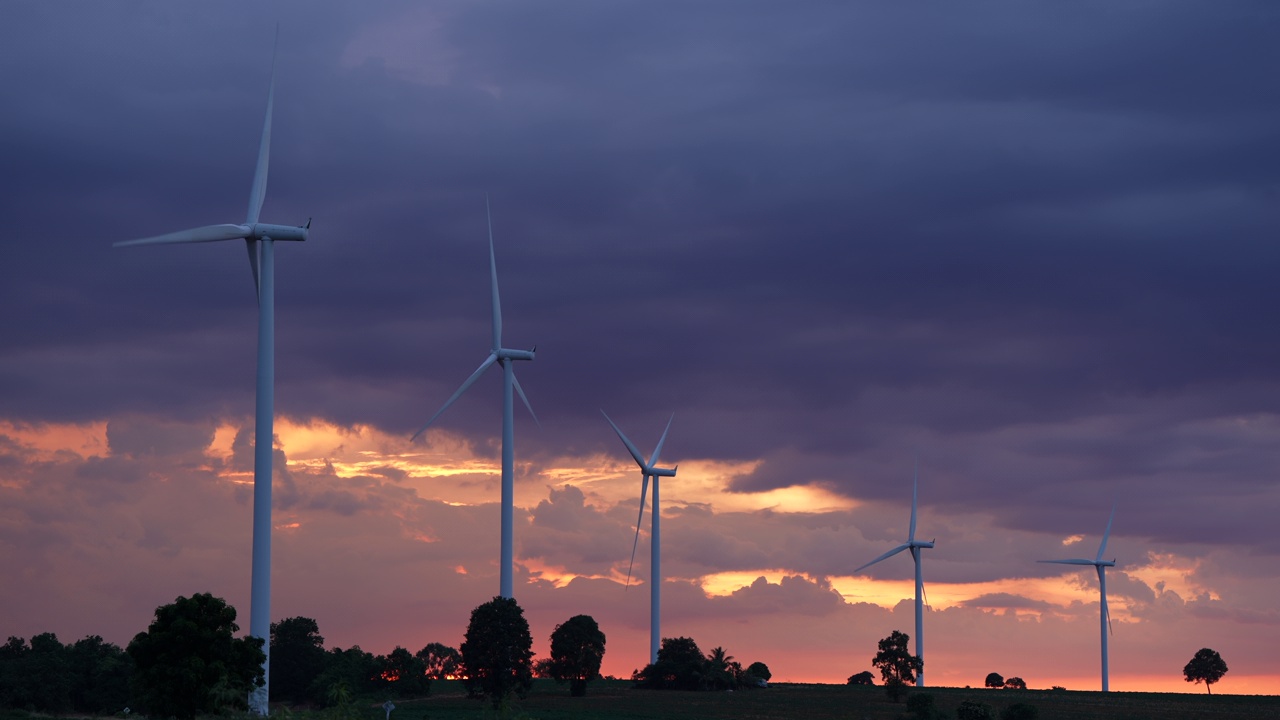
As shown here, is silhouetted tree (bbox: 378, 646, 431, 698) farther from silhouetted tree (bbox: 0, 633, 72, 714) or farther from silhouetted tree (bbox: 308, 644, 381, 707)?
silhouetted tree (bbox: 0, 633, 72, 714)

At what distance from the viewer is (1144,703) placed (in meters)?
182

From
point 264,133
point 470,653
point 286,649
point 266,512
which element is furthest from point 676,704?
point 264,133

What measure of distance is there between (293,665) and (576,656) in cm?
3794

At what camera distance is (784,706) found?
16388cm

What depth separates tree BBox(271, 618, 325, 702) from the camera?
183 metres

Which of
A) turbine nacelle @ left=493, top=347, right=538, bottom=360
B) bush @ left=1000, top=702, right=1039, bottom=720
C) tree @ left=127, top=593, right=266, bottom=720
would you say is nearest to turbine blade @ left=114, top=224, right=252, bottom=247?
tree @ left=127, top=593, right=266, bottom=720

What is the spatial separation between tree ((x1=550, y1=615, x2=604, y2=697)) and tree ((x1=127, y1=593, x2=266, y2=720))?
81.0 metres

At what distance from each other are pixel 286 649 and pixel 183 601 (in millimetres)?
78958

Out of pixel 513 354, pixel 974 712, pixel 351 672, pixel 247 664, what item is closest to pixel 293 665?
pixel 351 672

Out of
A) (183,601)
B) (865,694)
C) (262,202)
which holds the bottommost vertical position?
(865,694)

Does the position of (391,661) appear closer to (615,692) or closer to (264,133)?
(615,692)

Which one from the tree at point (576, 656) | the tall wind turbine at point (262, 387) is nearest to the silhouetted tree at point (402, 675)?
the tree at point (576, 656)

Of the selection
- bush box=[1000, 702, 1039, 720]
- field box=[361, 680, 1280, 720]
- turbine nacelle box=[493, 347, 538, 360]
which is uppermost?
turbine nacelle box=[493, 347, 538, 360]

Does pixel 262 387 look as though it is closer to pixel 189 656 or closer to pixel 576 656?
pixel 189 656
